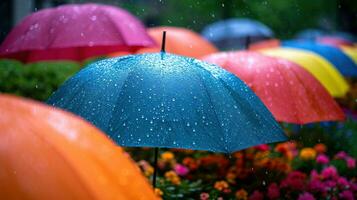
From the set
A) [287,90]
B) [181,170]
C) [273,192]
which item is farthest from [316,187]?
[287,90]

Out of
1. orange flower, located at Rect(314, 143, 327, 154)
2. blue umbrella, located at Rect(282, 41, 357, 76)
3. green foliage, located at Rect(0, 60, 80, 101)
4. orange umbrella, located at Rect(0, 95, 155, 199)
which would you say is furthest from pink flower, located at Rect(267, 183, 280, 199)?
green foliage, located at Rect(0, 60, 80, 101)

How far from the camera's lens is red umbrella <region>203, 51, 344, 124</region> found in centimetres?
493

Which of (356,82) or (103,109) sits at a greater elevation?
(103,109)

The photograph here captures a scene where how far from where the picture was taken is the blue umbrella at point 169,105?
3693 millimetres

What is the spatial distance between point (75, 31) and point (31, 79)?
572 centimetres

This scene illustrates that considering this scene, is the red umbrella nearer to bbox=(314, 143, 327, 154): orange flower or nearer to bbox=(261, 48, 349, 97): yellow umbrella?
bbox=(261, 48, 349, 97): yellow umbrella

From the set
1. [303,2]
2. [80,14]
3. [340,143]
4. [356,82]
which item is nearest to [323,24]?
[303,2]

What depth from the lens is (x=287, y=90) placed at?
199 inches

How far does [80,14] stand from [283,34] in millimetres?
23498

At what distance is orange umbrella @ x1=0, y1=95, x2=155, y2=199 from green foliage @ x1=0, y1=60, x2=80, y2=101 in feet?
25.1

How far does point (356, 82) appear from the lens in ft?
55.9

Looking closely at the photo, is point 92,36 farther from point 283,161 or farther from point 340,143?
point 340,143

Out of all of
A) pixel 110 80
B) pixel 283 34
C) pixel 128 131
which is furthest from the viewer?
pixel 283 34

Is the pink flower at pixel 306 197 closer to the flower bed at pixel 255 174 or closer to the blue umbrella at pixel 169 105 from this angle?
the flower bed at pixel 255 174
